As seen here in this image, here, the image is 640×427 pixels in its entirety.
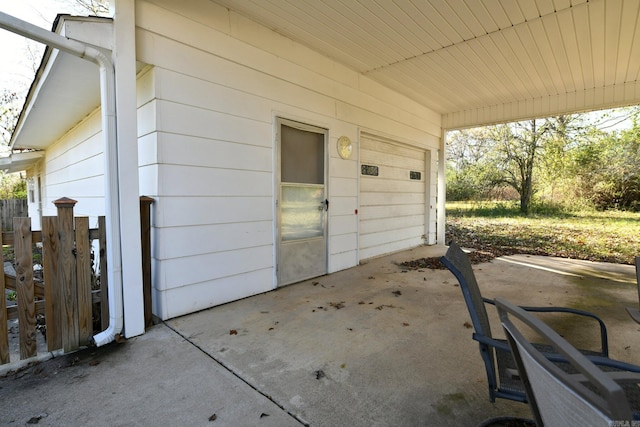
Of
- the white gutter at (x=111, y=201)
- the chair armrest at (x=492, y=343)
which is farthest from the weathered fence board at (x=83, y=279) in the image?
the chair armrest at (x=492, y=343)

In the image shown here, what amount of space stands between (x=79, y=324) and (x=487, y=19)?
492cm

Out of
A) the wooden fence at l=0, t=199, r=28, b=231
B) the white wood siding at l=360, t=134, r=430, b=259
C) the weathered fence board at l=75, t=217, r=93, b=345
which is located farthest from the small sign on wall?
the wooden fence at l=0, t=199, r=28, b=231

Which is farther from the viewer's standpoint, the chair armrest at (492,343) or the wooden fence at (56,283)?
the wooden fence at (56,283)

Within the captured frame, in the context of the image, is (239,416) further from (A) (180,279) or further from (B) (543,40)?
(B) (543,40)

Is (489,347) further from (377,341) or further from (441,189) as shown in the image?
(441,189)

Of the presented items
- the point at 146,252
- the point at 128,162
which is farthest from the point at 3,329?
the point at 128,162

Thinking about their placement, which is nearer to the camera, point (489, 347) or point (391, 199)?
point (489, 347)

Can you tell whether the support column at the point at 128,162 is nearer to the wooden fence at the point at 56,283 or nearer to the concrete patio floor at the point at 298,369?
the wooden fence at the point at 56,283

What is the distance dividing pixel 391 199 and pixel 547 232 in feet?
20.5

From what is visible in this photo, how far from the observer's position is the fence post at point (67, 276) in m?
2.40

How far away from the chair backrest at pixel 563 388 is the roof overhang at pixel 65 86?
335cm

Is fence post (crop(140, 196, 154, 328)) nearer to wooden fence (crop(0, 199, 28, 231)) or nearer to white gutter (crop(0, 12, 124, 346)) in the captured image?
white gutter (crop(0, 12, 124, 346))

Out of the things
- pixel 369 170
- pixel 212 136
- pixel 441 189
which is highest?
pixel 212 136

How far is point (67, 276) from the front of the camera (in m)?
2.42
